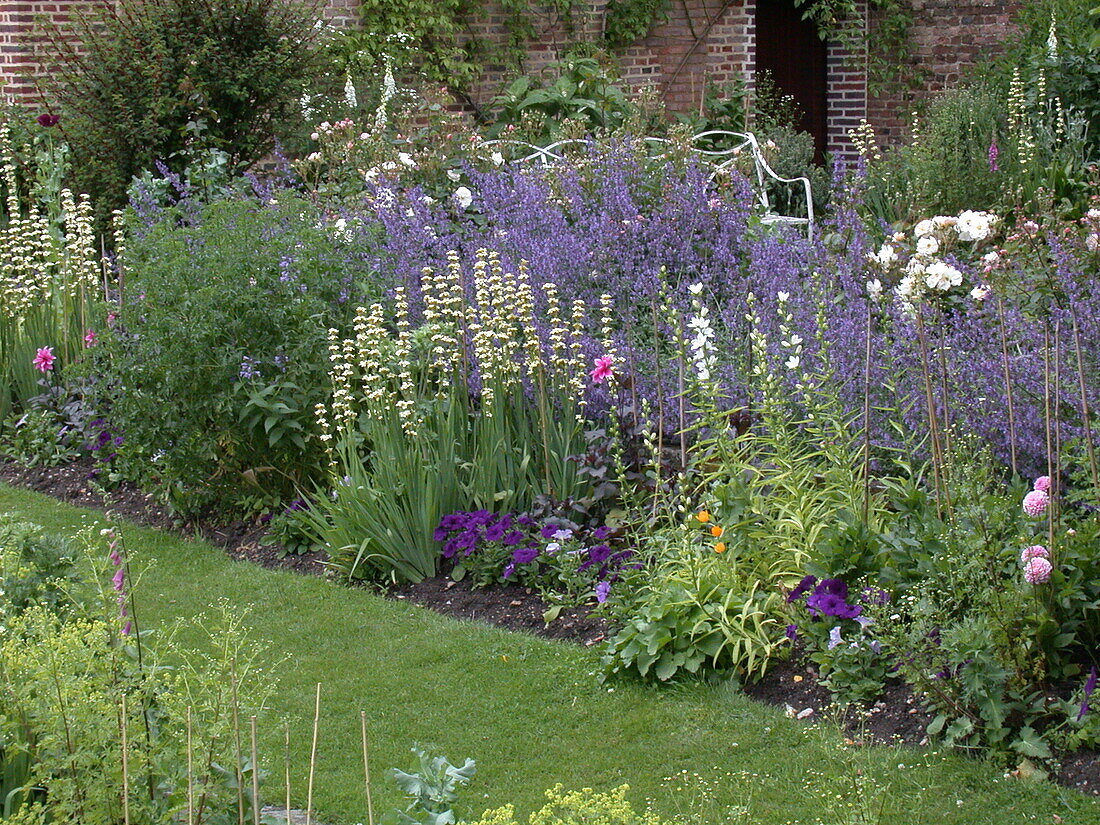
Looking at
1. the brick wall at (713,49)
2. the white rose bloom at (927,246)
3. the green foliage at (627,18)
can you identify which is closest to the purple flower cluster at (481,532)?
the white rose bloom at (927,246)

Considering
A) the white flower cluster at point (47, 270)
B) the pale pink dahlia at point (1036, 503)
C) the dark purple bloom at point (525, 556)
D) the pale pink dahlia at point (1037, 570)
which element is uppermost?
the white flower cluster at point (47, 270)

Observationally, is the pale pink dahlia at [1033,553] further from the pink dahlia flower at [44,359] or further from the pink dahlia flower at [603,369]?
the pink dahlia flower at [44,359]

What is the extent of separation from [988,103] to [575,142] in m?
3.25

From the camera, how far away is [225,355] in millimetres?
5332

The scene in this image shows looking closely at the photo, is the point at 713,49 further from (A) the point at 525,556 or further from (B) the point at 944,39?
(A) the point at 525,556

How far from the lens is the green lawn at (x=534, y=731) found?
305 cm

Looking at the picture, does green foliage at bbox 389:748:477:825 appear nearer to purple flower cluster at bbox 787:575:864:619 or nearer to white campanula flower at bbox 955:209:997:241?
purple flower cluster at bbox 787:575:864:619

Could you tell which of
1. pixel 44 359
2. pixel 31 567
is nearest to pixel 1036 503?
pixel 31 567

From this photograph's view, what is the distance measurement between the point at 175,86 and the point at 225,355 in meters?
4.27

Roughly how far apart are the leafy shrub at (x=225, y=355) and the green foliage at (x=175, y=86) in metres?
3.27

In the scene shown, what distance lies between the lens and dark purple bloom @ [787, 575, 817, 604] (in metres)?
3.65

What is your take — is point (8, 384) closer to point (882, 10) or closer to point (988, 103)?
point (988, 103)

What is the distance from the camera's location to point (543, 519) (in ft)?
15.1

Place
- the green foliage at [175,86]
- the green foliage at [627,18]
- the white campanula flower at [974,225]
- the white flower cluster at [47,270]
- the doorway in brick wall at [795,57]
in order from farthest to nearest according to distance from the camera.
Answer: the doorway in brick wall at [795,57] < the green foliage at [627,18] < the green foliage at [175,86] < the white flower cluster at [47,270] < the white campanula flower at [974,225]
